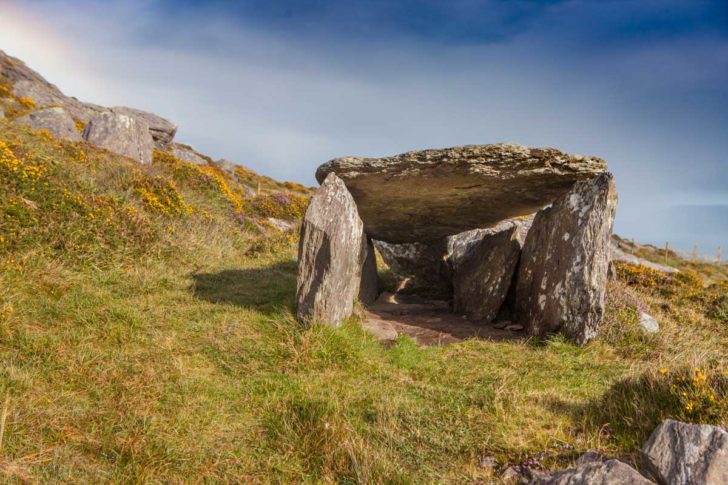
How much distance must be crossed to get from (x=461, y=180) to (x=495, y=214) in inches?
92.2

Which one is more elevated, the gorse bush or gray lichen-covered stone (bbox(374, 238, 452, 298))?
the gorse bush

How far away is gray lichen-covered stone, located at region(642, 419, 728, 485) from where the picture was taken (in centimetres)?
292

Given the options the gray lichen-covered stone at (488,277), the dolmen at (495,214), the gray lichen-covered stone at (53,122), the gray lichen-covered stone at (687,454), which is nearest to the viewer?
the gray lichen-covered stone at (687,454)

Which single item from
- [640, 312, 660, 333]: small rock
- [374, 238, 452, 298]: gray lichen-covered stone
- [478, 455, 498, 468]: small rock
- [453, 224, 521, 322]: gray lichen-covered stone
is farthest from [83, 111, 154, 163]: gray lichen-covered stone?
[478, 455, 498, 468]: small rock

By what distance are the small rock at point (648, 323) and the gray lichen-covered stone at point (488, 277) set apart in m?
2.44

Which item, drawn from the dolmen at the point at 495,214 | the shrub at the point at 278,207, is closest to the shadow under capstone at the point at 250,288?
the dolmen at the point at 495,214

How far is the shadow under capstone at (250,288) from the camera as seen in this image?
8.18 m

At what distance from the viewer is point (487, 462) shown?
13.0 feet

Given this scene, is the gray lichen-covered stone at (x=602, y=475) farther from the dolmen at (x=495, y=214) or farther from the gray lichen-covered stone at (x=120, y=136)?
the gray lichen-covered stone at (x=120, y=136)

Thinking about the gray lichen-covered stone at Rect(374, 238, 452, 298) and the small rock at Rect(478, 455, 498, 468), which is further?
the gray lichen-covered stone at Rect(374, 238, 452, 298)

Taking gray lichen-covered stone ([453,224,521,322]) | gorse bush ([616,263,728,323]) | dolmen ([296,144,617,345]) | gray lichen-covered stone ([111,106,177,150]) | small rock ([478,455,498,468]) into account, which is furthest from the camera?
gray lichen-covered stone ([111,106,177,150])

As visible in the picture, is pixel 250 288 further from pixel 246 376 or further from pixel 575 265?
pixel 575 265

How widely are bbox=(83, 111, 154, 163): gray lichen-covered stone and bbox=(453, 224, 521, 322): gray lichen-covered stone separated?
14078mm

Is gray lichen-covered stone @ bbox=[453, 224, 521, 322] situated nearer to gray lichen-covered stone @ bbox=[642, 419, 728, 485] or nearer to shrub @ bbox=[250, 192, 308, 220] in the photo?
gray lichen-covered stone @ bbox=[642, 419, 728, 485]
